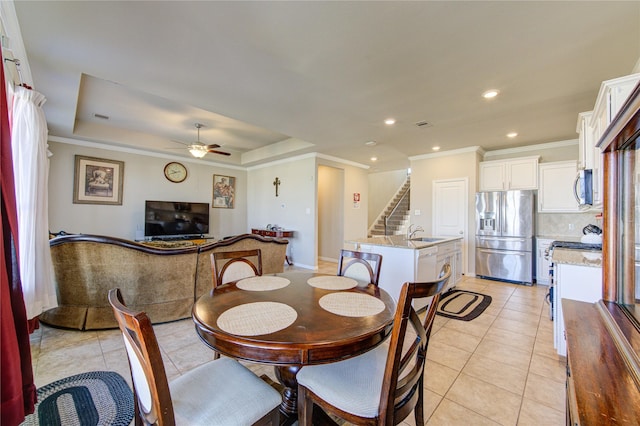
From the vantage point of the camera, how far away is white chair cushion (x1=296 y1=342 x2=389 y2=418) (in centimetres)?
106

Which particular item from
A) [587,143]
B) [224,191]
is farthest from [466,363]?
[224,191]

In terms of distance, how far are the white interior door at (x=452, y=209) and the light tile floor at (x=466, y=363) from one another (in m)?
2.33

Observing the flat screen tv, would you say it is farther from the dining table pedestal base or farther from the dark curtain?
the dining table pedestal base

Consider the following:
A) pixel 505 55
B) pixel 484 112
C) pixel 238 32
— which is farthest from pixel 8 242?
pixel 484 112

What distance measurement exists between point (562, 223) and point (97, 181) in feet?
29.1

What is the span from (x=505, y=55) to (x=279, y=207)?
17.0 ft

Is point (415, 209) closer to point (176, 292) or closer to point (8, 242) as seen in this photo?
point (176, 292)

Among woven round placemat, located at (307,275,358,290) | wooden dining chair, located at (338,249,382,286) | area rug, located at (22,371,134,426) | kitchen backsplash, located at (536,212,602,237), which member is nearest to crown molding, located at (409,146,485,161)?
kitchen backsplash, located at (536,212,602,237)

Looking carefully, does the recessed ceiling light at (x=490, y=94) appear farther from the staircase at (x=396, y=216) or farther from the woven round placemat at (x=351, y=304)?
the staircase at (x=396, y=216)

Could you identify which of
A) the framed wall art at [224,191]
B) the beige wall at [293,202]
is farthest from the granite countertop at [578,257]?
the framed wall art at [224,191]

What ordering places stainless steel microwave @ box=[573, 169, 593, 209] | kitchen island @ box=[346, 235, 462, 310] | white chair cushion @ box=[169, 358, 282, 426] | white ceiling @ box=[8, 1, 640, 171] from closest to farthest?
white chair cushion @ box=[169, 358, 282, 426] → white ceiling @ box=[8, 1, 640, 171] → stainless steel microwave @ box=[573, 169, 593, 209] → kitchen island @ box=[346, 235, 462, 310]

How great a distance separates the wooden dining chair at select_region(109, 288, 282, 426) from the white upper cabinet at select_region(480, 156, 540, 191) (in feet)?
17.9

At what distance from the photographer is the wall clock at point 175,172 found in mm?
6158

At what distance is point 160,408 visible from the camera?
32.7 inches
